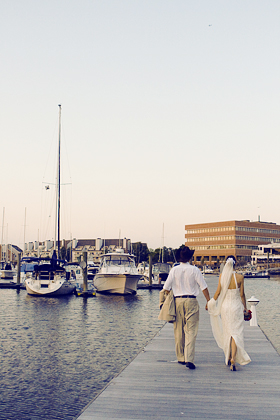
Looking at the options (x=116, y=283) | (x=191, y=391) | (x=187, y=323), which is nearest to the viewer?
(x=191, y=391)

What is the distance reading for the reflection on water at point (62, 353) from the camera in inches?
330

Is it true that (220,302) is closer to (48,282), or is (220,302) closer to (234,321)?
(234,321)

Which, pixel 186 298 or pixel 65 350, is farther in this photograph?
pixel 65 350

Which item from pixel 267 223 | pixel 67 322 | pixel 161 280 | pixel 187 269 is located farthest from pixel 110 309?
pixel 267 223

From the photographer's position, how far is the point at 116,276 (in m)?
37.8

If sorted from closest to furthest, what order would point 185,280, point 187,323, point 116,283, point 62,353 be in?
1. point 187,323
2. point 185,280
3. point 62,353
4. point 116,283

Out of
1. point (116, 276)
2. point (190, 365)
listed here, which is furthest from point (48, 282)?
point (190, 365)

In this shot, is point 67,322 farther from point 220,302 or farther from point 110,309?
point 220,302

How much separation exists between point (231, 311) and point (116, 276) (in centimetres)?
2967

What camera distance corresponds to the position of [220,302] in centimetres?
874

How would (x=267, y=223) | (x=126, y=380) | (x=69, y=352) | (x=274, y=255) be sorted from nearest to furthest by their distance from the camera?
1. (x=126, y=380)
2. (x=69, y=352)
3. (x=274, y=255)
4. (x=267, y=223)

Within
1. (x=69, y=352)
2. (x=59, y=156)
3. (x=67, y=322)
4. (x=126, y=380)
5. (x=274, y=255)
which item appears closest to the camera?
(x=126, y=380)

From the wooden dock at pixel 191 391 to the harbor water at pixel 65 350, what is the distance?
3.24 ft

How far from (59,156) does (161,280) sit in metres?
19.1
